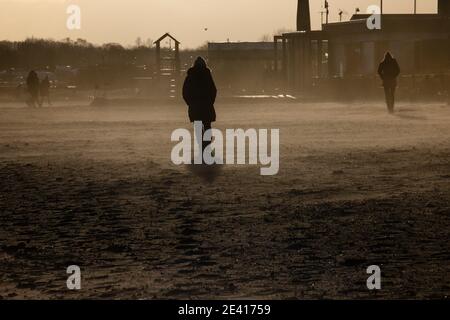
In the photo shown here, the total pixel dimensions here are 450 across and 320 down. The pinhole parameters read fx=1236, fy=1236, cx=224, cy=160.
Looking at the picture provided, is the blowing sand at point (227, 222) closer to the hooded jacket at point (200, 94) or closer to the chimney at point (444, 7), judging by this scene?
the hooded jacket at point (200, 94)

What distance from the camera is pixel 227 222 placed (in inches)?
454

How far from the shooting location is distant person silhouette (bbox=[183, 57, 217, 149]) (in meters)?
21.6

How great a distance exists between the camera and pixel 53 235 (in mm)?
10883

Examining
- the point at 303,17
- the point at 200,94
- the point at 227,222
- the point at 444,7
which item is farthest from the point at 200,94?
the point at 444,7

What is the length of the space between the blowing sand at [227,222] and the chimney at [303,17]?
4649 centimetres

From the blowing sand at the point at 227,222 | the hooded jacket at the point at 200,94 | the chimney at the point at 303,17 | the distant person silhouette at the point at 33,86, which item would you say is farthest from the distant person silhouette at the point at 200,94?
the chimney at the point at 303,17

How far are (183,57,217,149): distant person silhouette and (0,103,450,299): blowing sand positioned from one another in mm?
887

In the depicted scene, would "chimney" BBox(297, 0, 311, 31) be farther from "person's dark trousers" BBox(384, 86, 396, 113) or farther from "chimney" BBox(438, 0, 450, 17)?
"person's dark trousers" BBox(384, 86, 396, 113)

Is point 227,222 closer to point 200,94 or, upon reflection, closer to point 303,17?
point 200,94

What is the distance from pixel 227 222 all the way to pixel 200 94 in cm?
1048

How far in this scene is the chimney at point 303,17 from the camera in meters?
68.8

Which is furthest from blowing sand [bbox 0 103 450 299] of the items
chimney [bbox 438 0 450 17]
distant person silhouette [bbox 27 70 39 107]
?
chimney [bbox 438 0 450 17]
